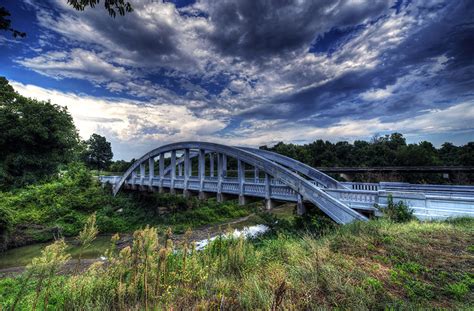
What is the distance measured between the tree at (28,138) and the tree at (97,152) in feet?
123

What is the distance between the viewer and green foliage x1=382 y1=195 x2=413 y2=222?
7.18m

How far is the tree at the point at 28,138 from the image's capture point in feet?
71.9

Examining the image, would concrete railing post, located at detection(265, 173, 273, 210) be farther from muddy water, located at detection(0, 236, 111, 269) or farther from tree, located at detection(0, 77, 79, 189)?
tree, located at detection(0, 77, 79, 189)

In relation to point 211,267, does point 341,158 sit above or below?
above

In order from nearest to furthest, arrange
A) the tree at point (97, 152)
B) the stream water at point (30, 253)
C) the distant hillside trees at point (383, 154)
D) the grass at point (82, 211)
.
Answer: the stream water at point (30, 253)
the grass at point (82, 211)
the distant hillside trees at point (383, 154)
the tree at point (97, 152)

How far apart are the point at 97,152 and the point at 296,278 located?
68.5m

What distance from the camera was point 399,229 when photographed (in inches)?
217

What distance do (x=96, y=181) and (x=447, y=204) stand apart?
36.7 m

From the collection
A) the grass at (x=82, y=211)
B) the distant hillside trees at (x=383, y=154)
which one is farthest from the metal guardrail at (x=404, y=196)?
the distant hillside trees at (x=383, y=154)

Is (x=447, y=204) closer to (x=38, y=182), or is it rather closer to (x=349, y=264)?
(x=349, y=264)

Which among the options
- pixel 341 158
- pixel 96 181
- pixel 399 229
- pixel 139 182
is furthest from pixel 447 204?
pixel 341 158

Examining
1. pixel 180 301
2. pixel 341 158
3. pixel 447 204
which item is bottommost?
pixel 180 301

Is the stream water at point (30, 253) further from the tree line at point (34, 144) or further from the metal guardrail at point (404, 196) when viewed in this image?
the tree line at point (34, 144)

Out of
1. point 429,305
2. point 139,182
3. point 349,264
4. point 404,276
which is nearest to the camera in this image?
point 429,305
